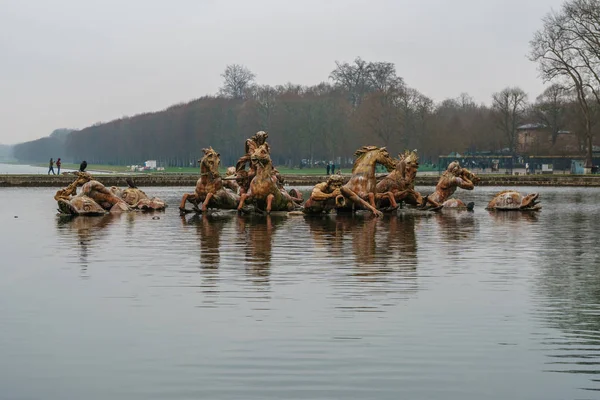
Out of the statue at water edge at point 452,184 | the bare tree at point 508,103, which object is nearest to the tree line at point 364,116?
the bare tree at point 508,103

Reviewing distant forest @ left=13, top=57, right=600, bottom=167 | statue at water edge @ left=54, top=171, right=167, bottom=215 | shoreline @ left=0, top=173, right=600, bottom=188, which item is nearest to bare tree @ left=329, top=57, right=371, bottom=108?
distant forest @ left=13, top=57, right=600, bottom=167

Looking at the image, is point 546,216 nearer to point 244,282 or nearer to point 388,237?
point 388,237

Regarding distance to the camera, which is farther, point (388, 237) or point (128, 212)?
point (128, 212)

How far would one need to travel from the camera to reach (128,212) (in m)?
31.4

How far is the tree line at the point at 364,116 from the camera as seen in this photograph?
85.0 meters

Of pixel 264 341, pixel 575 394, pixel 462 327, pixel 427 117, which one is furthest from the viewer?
pixel 427 117

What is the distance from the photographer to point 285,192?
30125mm

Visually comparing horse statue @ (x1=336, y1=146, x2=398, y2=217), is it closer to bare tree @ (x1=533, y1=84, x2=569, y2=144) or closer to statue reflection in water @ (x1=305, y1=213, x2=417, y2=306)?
statue reflection in water @ (x1=305, y1=213, x2=417, y2=306)

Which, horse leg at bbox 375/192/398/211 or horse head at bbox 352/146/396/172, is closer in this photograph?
horse head at bbox 352/146/396/172

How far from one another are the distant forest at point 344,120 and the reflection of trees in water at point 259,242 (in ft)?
247

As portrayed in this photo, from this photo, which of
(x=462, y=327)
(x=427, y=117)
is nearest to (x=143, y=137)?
(x=427, y=117)

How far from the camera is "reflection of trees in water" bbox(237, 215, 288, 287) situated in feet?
46.9

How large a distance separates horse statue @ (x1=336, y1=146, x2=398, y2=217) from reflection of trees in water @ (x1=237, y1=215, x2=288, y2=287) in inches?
80.6

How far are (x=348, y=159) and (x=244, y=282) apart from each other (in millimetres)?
113561
